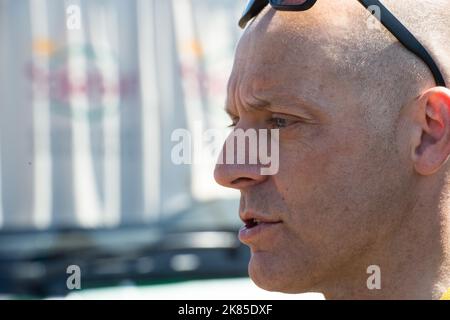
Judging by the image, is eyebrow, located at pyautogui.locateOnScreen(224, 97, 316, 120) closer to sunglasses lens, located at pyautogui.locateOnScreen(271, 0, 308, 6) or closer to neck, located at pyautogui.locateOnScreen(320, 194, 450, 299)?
sunglasses lens, located at pyautogui.locateOnScreen(271, 0, 308, 6)

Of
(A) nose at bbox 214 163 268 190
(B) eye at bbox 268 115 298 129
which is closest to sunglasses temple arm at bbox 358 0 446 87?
(B) eye at bbox 268 115 298 129

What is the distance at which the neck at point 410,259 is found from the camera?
2119mm

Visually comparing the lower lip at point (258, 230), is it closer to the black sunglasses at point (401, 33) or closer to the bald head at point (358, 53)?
the bald head at point (358, 53)

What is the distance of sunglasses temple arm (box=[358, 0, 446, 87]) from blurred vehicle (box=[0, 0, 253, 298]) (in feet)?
16.4

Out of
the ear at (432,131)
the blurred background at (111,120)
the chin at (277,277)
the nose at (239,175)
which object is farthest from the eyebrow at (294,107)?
the blurred background at (111,120)

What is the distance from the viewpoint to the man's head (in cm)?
212

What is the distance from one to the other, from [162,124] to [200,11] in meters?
1.09

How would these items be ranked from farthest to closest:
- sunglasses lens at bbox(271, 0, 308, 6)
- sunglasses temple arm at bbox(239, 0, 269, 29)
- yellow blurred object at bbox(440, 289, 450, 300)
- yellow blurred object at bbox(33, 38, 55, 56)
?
yellow blurred object at bbox(33, 38, 55, 56)
sunglasses temple arm at bbox(239, 0, 269, 29)
sunglasses lens at bbox(271, 0, 308, 6)
yellow blurred object at bbox(440, 289, 450, 300)

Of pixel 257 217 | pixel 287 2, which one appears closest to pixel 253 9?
pixel 287 2

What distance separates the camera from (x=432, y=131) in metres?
2.14

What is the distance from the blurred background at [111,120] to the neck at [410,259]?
488 centimetres

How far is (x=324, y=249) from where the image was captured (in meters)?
2.13

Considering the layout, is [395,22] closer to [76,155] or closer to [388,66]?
[388,66]
